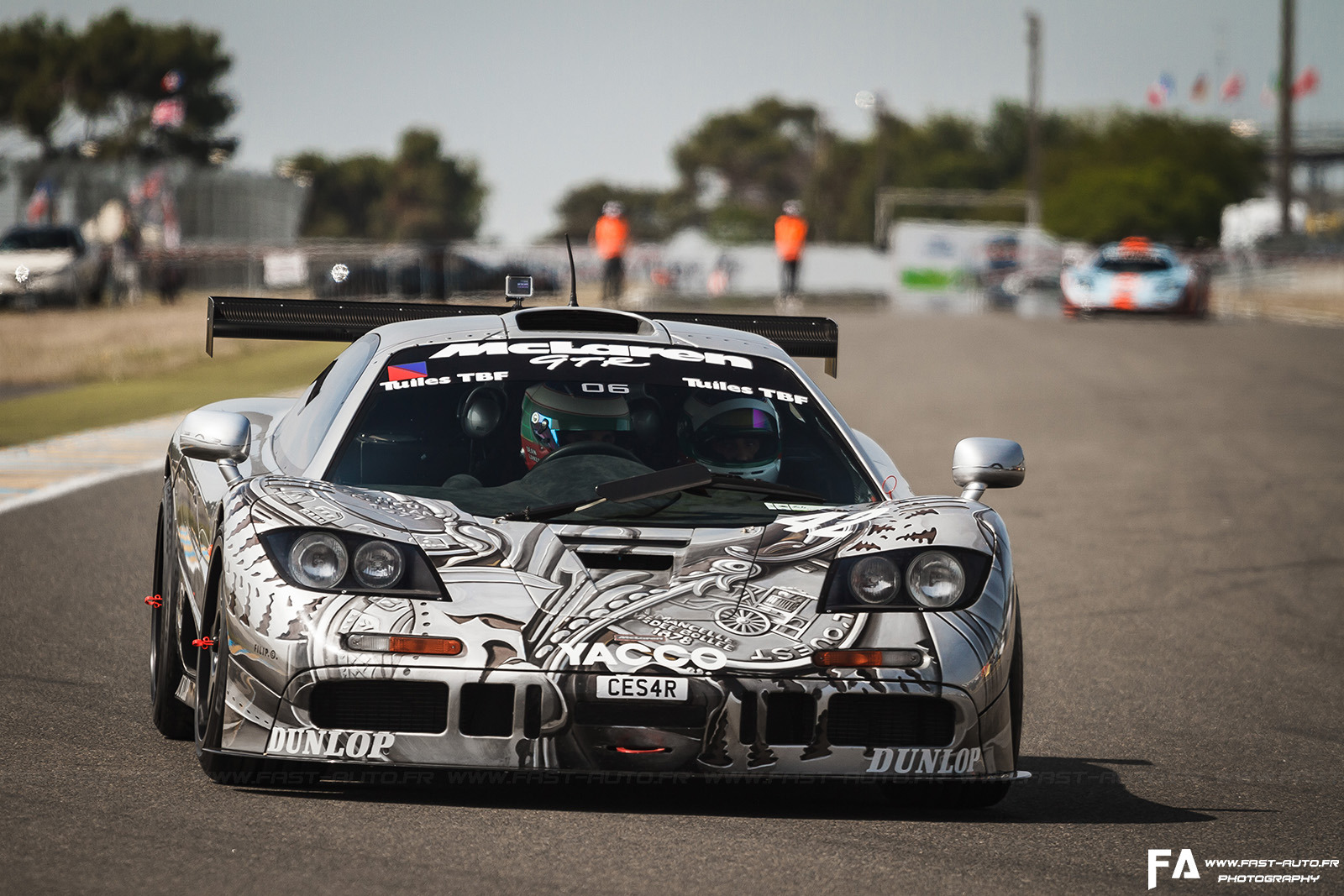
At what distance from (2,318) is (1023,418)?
61.0ft

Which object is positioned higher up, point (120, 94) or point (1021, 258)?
point (120, 94)

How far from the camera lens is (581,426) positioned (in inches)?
222

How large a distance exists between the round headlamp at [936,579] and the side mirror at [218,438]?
1863mm

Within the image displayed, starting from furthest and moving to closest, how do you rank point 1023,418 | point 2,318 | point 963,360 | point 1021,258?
1. point 1021,258
2. point 2,318
3. point 963,360
4. point 1023,418

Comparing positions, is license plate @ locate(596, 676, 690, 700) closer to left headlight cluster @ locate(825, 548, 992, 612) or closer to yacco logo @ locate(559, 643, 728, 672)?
yacco logo @ locate(559, 643, 728, 672)

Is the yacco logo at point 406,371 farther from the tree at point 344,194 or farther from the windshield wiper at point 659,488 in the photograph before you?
the tree at point 344,194

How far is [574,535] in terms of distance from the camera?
475 centimetres

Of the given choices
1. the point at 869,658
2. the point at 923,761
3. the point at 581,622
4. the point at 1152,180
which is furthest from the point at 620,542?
the point at 1152,180

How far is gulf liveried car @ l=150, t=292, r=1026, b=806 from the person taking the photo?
14.7 feet

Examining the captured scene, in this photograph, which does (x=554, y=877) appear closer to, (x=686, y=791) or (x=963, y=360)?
(x=686, y=791)

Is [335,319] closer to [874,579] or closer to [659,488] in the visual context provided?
[659,488]

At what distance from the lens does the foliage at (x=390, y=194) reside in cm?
13350

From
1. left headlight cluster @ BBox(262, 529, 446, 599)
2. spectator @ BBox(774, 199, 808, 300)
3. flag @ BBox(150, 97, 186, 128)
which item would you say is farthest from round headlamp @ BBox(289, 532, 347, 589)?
flag @ BBox(150, 97, 186, 128)

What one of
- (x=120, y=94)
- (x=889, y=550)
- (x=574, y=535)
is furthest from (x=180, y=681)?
(x=120, y=94)
